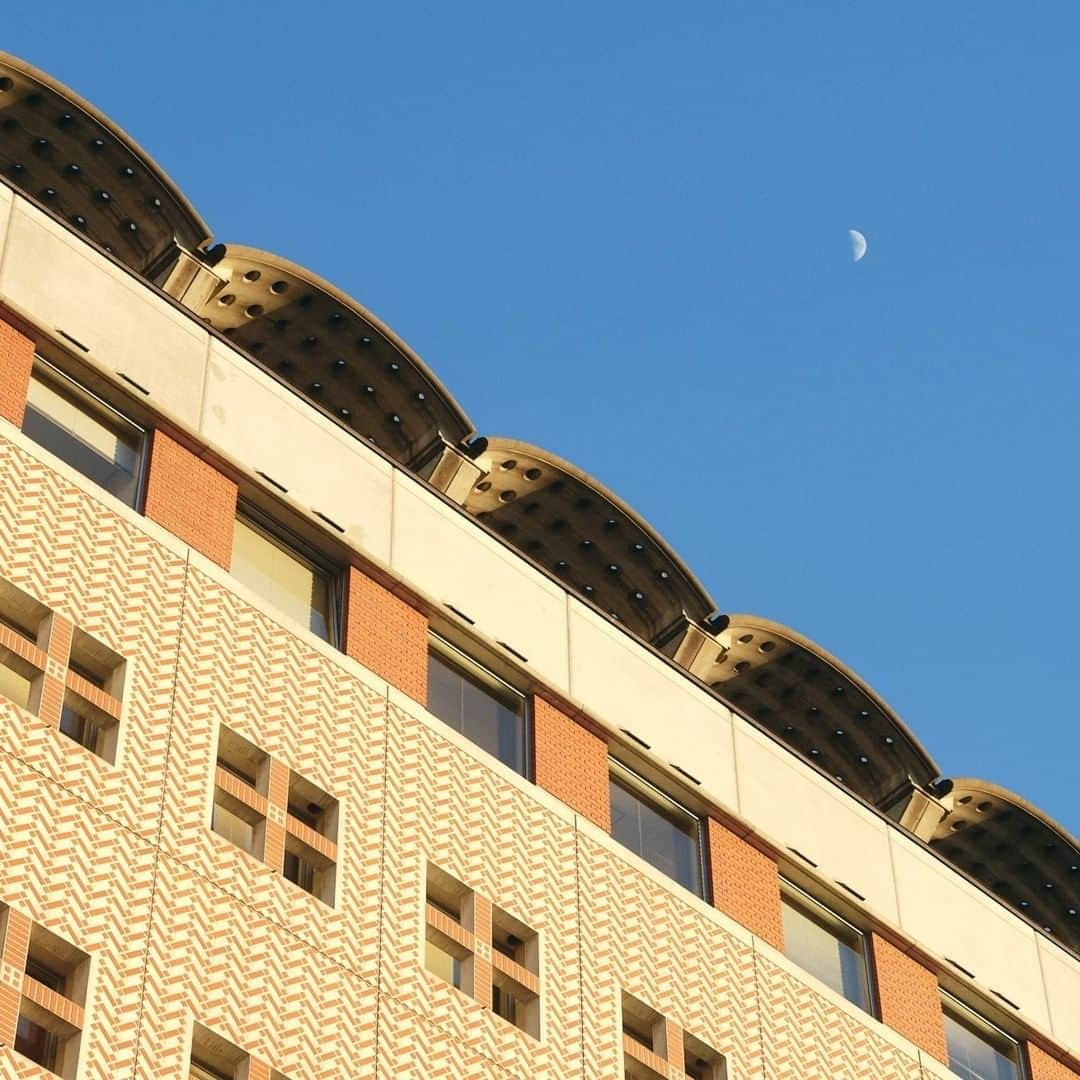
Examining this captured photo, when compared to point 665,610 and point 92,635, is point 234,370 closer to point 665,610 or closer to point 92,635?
point 92,635

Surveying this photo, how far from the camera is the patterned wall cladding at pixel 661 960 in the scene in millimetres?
35562

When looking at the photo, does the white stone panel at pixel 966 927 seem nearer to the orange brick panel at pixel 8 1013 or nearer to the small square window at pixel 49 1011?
the small square window at pixel 49 1011

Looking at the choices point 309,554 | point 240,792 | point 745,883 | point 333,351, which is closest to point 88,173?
point 333,351

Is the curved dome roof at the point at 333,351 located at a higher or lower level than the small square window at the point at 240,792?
higher

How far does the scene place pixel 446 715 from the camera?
122 ft

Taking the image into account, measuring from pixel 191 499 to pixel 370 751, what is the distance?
3.84m

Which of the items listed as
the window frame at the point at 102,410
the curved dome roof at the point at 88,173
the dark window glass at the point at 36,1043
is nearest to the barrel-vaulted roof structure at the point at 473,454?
the curved dome roof at the point at 88,173

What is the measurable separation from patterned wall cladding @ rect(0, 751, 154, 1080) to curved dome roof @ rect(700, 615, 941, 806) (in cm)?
1714

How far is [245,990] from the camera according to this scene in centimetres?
3045

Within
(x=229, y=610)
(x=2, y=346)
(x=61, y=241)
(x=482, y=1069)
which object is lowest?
(x=482, y=1069)

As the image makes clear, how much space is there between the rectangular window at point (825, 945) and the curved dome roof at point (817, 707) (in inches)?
204

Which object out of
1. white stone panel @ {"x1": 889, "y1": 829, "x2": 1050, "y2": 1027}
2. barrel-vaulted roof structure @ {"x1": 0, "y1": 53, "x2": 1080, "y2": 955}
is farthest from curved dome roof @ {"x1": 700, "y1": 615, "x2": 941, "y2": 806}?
white stone panel @ {"x1": 889, "y1": 829, "x2": 1050, "y2": 1027}

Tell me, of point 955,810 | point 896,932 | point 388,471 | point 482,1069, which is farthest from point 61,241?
point 955,810

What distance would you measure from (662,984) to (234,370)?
9508 millimetres
